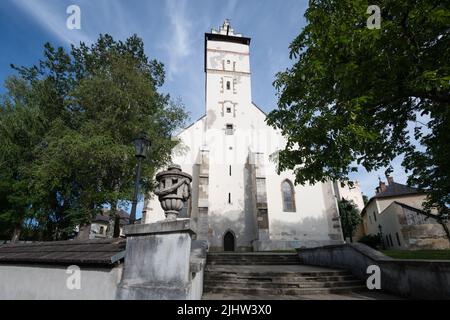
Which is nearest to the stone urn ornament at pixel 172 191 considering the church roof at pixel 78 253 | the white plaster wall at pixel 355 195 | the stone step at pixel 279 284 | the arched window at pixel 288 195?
the church roof at pixel 78 253

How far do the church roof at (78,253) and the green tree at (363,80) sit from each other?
4.97 metres

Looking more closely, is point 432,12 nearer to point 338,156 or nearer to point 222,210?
point 338,156

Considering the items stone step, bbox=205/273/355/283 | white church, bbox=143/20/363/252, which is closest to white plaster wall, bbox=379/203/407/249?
white church, bbox=143/20/363/252

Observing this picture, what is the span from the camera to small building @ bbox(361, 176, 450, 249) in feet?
73.7

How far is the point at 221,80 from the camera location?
25.4 m

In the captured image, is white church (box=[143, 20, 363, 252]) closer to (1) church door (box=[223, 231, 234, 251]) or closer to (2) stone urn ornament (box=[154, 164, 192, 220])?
(1) church door (box=[223, 231, 234, 251])

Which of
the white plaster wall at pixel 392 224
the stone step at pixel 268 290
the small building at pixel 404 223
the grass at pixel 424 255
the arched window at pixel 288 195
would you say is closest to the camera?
the stone step at pixel 268 290

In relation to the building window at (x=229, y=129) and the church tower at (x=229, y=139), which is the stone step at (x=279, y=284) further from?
the building window at (x=229, y=129)

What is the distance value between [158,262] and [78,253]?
2280 millimetres

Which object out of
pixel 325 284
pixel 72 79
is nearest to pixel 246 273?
pixel 325 284

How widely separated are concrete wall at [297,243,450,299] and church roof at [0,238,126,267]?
6.23m

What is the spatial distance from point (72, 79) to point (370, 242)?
3448 centimetres

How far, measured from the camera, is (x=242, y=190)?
20422 millimetres

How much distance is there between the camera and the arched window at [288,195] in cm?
1998
